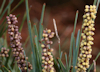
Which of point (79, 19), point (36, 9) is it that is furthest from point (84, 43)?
point (36, 9)

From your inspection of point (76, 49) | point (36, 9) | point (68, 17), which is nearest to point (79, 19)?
point (68, 17)

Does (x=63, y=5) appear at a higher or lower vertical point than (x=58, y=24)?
higher

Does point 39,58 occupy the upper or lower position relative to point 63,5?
lower

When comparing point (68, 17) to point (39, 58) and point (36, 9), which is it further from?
point (39, 58)

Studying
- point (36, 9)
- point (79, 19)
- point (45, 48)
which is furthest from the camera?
point (36, 9)

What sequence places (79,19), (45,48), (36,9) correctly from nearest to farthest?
(45,48), (79,19), (36,9)

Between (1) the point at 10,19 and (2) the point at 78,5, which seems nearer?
(1) the point at 10,19

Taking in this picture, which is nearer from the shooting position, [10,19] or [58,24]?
[10,19]

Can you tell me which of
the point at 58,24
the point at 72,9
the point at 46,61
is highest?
the point at 72,9

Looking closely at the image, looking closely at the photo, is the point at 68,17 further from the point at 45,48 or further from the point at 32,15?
the point at 45,48
